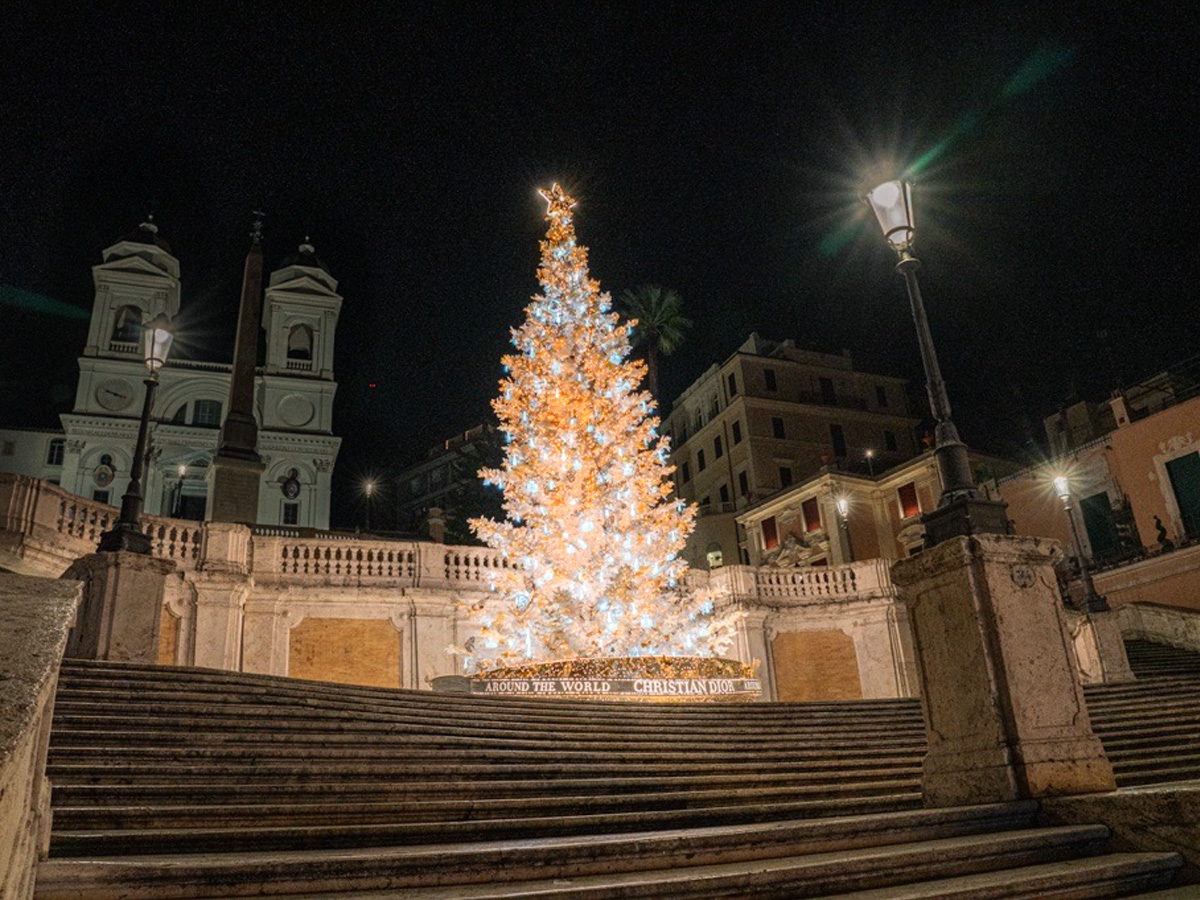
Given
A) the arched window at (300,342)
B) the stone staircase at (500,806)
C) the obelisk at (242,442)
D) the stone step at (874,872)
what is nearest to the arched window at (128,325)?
the arched window at (300,342)

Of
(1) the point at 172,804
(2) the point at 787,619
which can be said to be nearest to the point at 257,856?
(1) the point at 172,804

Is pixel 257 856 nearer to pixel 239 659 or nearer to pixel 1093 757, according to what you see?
pixel 1093 757

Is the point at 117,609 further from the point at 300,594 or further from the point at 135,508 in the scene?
the point at 300,594

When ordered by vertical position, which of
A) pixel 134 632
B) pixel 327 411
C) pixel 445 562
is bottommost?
pixel 134 632

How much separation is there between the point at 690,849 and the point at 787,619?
61.8ft

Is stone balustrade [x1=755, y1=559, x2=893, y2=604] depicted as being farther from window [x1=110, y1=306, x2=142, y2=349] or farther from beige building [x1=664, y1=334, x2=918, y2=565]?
window [x1=110, y1=306, x2=142, y2=349]

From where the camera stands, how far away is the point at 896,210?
25.1 ft

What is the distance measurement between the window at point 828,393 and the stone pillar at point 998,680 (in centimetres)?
4909

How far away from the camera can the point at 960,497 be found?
22.2 feet

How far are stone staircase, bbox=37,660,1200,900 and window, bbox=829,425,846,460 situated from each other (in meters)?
43.3

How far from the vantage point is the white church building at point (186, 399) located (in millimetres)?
45719

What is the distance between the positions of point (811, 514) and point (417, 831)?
42.1 meters

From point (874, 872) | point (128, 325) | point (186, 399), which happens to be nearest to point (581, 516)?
point (874, 872)

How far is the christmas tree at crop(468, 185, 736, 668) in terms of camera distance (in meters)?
16.2
